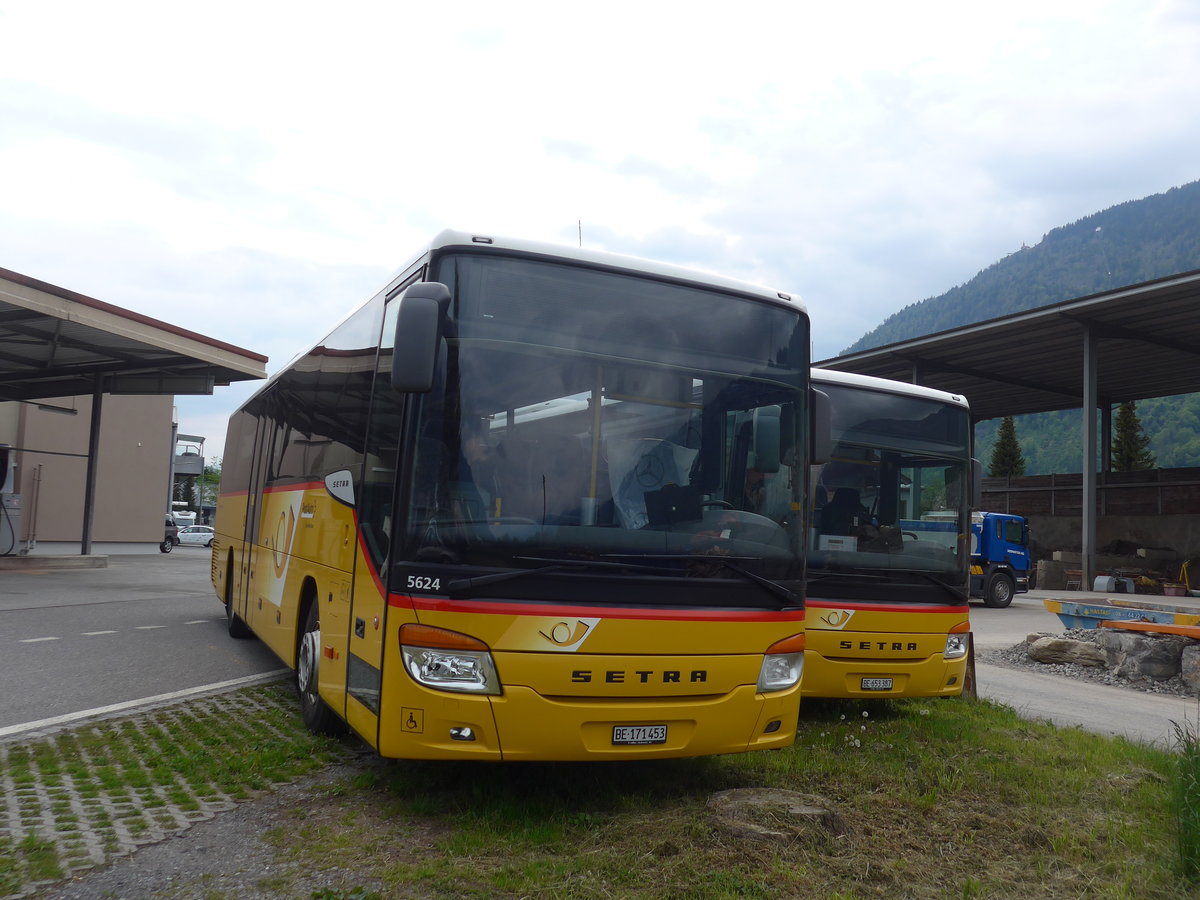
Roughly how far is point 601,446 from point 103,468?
108 feet

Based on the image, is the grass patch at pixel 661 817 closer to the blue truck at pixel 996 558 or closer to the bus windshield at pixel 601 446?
the bus windshield at pixel 601 446

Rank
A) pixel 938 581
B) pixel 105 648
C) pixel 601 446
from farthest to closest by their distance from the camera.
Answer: pixel 105 648 → pixel 938 581 → pixel 601 446

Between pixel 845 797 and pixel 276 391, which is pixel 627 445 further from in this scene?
pixel 276 391

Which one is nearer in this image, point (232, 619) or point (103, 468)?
point (232, 619)

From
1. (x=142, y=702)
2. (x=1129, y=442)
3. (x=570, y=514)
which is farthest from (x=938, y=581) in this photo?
(x=1129, y=442)

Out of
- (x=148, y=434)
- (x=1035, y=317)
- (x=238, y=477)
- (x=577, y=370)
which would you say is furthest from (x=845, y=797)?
(x=148, y=434)

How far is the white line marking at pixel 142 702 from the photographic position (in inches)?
255

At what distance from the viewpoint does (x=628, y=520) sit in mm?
4789

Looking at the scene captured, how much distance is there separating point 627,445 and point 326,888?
232 centimetres

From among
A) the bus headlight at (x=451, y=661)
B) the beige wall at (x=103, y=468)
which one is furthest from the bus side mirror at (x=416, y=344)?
the beige wall at (x=103, y=468)

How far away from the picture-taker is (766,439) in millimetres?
5410

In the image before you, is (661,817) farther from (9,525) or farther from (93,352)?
(9,525)

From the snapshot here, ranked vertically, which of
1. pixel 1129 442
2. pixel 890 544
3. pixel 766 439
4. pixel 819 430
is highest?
pixel 1129 442

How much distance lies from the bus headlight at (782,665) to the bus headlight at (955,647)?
258 cm
